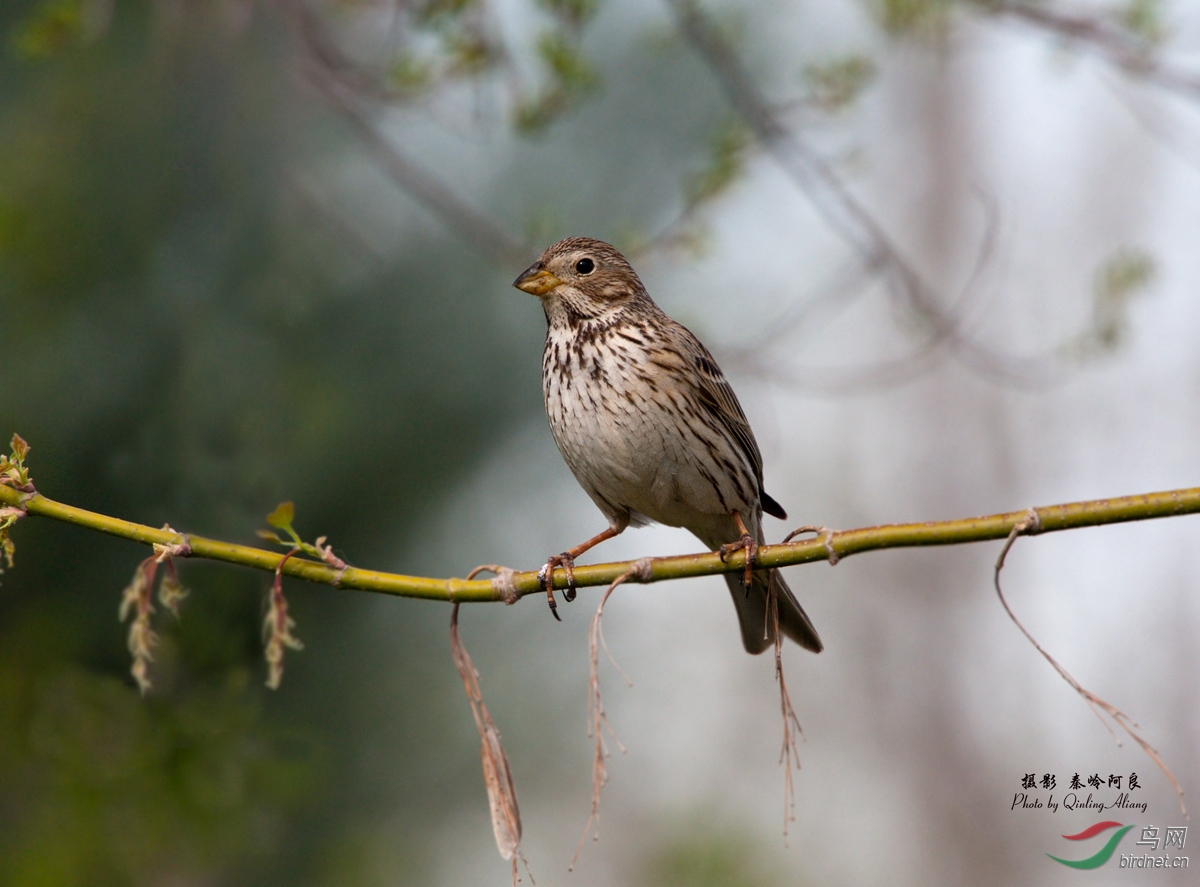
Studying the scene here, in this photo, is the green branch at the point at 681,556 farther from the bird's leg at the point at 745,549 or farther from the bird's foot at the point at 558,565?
the bird's foot at the point at 558,565

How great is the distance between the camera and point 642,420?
4297mm

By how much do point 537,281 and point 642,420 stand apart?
0.83 metres

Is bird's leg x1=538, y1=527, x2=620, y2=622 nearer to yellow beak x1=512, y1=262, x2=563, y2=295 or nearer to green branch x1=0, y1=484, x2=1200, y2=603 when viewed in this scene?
green branch x1=0, y1=484, x2=1200, y2=603

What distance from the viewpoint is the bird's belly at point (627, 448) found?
4285 millimetres

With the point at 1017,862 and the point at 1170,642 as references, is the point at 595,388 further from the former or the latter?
the point at 1017,862

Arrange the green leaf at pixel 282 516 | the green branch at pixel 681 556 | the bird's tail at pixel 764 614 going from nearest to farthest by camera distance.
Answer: the green branch at pixel 681 556
the green leaf at pixel 282 516
the bird's tail at pixel 764 614

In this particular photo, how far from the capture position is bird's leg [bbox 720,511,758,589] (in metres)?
2.45

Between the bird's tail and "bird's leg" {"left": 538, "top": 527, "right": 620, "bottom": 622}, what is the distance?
1.68ft

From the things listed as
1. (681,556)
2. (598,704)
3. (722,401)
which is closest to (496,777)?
(598,704)

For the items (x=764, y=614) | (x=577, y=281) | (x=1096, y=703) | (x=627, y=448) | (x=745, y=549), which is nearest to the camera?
(x=1096, y=703)

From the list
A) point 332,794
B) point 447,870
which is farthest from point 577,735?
point 332,794

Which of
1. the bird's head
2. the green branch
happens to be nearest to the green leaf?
the green branch

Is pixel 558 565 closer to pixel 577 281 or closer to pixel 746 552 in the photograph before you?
pixel 746 552

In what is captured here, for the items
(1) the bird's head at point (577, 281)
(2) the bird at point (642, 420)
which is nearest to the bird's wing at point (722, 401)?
(2) the bird at point (642, 420)
